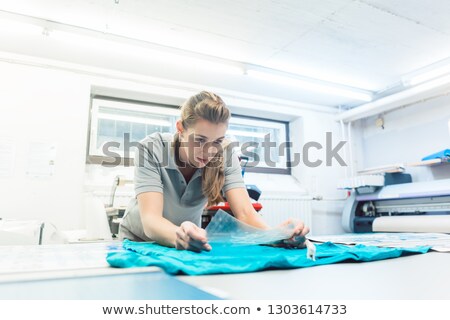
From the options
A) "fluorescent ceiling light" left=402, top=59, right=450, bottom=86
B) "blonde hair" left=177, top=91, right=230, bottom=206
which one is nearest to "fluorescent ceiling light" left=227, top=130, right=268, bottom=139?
"fluorescent ceiling light" left=402, top=59, right=450, bottom=86

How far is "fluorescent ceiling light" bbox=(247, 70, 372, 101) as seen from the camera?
3094 mm

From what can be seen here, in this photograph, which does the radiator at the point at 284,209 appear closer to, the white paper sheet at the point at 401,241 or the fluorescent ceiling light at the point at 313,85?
the fluorescent ceiling light at the point at 313,85

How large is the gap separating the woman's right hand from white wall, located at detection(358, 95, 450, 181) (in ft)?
10.8

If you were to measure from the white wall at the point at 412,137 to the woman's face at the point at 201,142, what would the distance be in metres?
3.04

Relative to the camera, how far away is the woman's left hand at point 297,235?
90cm

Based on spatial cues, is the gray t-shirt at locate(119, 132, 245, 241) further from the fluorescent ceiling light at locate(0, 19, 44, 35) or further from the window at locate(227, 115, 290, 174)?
the window at locate(227, 115, 290, 174)

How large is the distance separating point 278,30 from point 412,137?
2.17 m

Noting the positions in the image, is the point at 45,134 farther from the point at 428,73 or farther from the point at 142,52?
the point at 428,73

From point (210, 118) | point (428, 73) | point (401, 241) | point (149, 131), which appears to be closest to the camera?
point (210, 118)

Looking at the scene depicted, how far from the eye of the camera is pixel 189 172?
1.21 m

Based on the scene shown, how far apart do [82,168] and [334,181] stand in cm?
279

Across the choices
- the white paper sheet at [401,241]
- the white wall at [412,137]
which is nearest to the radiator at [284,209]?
the white wall at [412,137]

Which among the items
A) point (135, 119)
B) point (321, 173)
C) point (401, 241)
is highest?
point (135, 119)

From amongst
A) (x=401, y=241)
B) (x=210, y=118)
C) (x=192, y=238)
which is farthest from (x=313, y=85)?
(x=192, y=238)
